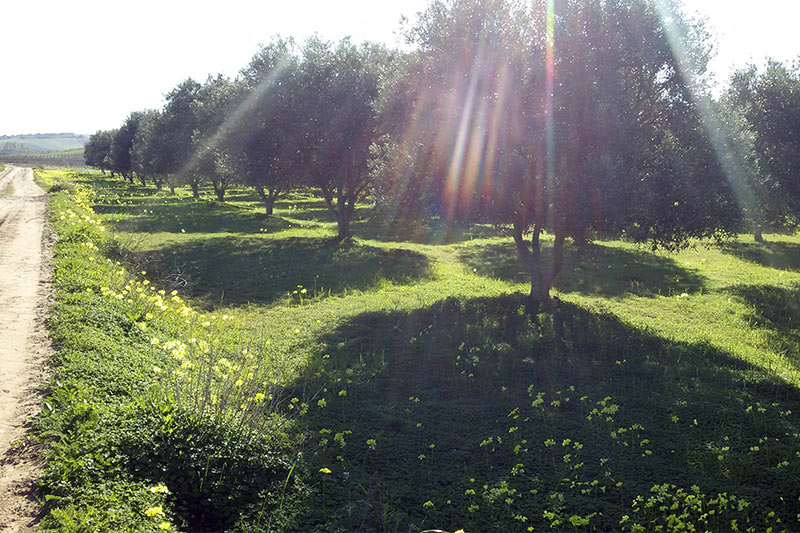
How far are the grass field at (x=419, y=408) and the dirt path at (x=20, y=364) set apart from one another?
0.28 meters

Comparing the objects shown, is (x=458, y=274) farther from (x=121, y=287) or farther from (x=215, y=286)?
(x=121, y=287)

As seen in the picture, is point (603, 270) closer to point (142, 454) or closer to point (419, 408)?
point (419, 408)

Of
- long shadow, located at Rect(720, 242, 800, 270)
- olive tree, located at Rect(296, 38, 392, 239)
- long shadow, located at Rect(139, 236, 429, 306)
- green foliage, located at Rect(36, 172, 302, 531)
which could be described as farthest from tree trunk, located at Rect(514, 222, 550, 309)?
long shadow, located at Rect(720, 242, 800, 270)

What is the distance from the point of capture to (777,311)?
16.2 meters

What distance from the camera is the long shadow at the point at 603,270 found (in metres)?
19.0

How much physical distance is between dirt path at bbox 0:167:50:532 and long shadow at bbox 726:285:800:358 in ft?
45.4

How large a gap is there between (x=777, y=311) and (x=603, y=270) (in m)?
6.52

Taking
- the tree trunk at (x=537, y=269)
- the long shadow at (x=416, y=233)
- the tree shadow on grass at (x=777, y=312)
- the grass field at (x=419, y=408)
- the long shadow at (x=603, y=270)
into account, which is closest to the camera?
the grass field at (x=419, y=408)

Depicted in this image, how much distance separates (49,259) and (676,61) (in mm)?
18138

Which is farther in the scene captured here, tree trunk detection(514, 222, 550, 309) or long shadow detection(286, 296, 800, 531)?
tree trunk detection(514, 222, 550, 309)

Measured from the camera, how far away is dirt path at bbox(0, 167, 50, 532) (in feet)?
17.1

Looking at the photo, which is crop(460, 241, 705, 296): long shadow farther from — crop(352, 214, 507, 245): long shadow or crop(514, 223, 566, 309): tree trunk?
crop(352, 214, 507, 245): long shadow

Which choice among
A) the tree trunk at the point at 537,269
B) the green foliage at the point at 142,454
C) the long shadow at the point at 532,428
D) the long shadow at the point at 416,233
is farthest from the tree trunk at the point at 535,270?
the long shadow at the point at 416,233

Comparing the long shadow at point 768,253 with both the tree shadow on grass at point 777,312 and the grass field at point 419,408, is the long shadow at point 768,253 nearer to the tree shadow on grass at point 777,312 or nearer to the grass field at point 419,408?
the tree shadow on grass at point 777,312
